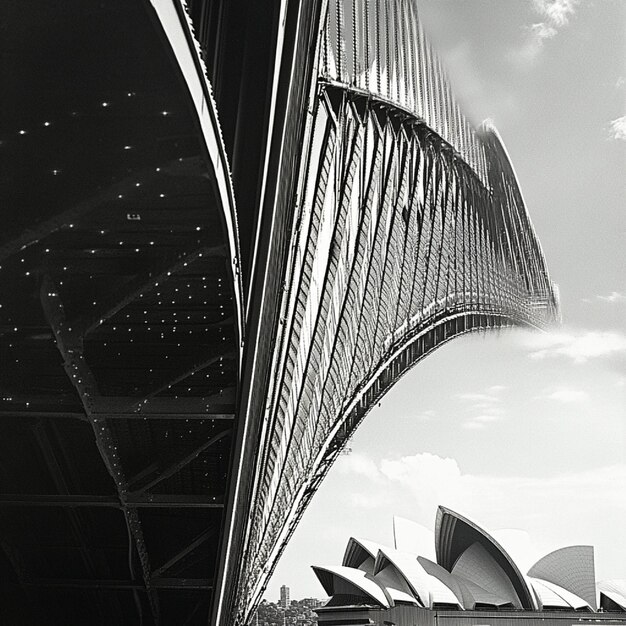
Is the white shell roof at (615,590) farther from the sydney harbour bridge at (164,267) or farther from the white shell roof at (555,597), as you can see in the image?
the sydney harbour bridge at (164,267)

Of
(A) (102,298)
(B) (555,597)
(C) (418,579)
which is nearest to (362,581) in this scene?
Result: (C) (418,579)

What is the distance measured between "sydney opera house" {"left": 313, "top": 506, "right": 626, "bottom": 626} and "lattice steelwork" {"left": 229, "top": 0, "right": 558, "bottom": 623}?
50.4 ft

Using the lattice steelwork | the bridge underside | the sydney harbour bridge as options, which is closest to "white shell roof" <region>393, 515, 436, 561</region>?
the lattice steelwork

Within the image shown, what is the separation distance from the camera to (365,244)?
Result: 2825 cm

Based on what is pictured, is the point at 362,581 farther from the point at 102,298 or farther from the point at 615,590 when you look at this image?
the point at 102,298

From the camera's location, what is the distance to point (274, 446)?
18.4m

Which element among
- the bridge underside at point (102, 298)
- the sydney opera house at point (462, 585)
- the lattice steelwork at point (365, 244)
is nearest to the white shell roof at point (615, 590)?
the sydney opera house at point (462, 585)

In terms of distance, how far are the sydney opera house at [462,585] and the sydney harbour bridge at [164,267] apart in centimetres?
3222

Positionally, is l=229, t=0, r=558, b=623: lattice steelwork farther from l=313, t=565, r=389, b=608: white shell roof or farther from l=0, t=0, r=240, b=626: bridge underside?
l=313, t=565, r=389, b=608: white shell roof

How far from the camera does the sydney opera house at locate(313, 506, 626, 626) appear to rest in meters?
60.9

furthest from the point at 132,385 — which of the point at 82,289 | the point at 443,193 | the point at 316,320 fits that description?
the point at 443,193

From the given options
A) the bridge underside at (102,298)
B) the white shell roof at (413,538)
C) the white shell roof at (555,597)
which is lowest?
the bridge underside at (102,298)

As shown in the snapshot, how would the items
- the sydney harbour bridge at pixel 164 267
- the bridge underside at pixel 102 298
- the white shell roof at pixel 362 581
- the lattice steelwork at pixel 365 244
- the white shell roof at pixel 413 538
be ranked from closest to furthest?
1. the bridge underside at pixel 102 298
2. the sydney harbour bridge at pixel 164 267
3. the lattice steelwork at pixel 365 244
4. the white shell roof at pixel 362 581
5. the white shell roof at pixel 413 538

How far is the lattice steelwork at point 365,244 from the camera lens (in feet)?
56.0
